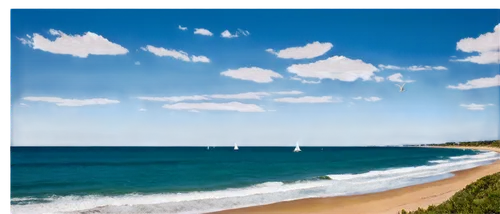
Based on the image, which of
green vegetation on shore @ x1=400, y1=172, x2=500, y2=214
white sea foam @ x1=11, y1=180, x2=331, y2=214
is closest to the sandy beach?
white sea foam @ x1=11, y1=180, x2=331, y2=214

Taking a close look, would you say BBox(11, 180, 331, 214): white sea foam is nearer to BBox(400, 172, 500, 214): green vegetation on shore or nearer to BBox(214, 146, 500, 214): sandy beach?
BBox(214, 146, 500, 214): sandy beach

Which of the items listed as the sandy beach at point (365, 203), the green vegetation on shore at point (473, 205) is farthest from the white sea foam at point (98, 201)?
the green vegetation on shore at point (473, 205)

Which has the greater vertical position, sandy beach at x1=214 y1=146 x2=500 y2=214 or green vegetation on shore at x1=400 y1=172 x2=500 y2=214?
green vegetation on shore at x1=400 y1=172 x2=500 y2=214

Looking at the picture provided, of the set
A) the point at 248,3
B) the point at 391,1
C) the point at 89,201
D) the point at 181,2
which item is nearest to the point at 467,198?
the point at 391,1

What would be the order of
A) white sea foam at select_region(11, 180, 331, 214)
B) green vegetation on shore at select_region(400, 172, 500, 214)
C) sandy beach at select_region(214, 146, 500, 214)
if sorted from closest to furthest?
green vegetation on shore at select_region(400, 172, 500, 214), sandy beach at select_region(214, 146, 500, 214), white sea foam at select_region(11, 180, 331, 214)

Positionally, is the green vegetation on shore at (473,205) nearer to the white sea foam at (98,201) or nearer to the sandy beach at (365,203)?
the sandy beach at (365,203)

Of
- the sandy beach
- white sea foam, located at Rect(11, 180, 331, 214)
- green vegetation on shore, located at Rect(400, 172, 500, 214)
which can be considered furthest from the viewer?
white sea foam, located at Rect(11, 180, 331, 214)

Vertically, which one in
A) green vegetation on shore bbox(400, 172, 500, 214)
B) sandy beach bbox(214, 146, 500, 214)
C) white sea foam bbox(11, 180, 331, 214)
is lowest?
sandy beach bbox(214, 146, 500, 214)

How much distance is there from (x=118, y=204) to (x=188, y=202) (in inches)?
68.7

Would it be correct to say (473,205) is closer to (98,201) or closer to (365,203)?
(365,203)

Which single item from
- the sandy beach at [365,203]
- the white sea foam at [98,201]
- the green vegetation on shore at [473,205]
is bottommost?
the sandy beach at [365,203]

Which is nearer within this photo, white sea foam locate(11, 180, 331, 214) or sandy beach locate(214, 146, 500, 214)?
sandy beach locate(214, 146, 500, 214)

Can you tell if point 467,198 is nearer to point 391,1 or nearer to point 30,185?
point 391,1

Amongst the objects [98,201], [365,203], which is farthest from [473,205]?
[98,201]
